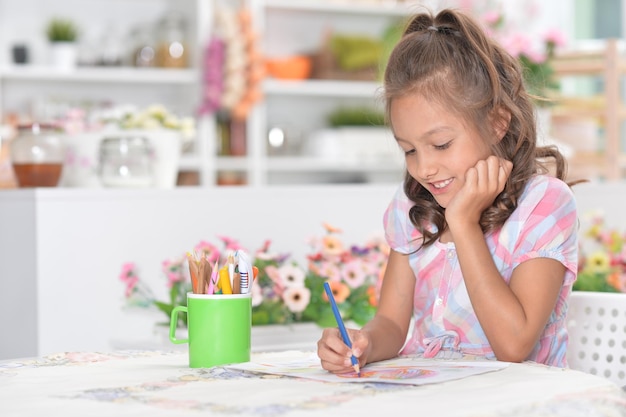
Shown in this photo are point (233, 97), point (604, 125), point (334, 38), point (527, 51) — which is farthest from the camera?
point (334, 38)

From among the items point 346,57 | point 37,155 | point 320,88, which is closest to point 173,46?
point 320,88

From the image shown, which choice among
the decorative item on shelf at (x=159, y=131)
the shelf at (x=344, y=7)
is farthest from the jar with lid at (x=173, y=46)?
the decorative item on shelf at (x=159, y=131)

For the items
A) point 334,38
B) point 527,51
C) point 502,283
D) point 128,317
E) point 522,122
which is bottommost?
point 128,317

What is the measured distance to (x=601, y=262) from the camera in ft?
7.79

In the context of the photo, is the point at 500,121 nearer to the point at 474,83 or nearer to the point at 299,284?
the point at 474,83

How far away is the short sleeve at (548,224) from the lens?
136cm

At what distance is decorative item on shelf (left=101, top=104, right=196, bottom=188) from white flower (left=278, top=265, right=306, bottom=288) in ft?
1.77

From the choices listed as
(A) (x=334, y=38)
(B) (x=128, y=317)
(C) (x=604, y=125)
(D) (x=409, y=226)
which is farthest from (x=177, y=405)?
(A) (x=334, y=38)

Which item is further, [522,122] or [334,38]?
[334,38]

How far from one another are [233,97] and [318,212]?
7.79 feet

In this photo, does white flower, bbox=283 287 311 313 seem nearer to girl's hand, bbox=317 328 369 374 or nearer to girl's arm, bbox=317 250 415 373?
girl's arm, bbox=317 250 415 373

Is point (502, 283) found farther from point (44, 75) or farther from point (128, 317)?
point (44, 75)

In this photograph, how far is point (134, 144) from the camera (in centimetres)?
247

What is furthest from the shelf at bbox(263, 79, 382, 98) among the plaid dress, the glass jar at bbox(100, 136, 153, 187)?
the plaid dress
